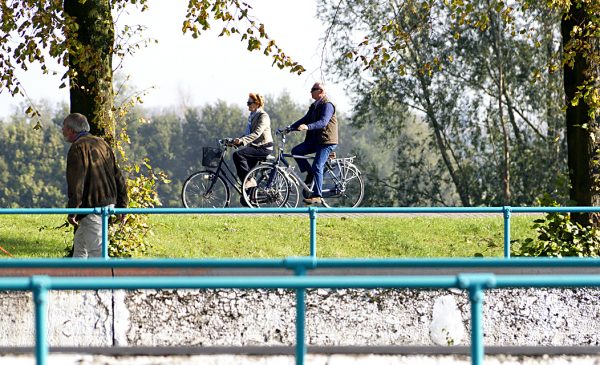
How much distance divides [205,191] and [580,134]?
577cm

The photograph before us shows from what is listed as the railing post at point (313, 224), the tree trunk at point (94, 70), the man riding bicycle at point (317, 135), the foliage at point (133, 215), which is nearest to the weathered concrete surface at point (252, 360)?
the railing post at point (313, 224)

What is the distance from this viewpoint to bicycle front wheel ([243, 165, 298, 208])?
17.1 meters

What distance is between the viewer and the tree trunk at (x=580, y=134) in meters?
15.0

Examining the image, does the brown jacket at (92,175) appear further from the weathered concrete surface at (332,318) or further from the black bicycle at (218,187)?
the black bicycle at (218,187)

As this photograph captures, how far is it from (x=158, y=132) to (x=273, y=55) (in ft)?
243

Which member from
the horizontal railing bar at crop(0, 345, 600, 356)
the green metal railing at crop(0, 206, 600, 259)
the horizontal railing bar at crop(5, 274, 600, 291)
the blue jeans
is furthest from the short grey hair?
the blue jeans

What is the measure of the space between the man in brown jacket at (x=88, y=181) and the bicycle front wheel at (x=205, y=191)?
256 inches

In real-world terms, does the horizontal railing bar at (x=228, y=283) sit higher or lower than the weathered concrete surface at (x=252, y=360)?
higher

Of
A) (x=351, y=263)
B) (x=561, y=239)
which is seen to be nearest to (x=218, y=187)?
(x=561, y=239)

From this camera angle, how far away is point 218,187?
1789 centimetres

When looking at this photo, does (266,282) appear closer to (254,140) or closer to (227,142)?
(254,140)

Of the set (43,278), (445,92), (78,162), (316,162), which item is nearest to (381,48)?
(316,162)

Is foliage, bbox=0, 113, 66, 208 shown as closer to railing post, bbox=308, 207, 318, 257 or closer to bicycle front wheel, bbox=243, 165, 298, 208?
bicycle front wheel, bbox=243, 165, 298, 208

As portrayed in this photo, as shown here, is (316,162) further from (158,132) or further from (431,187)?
(158,132)
